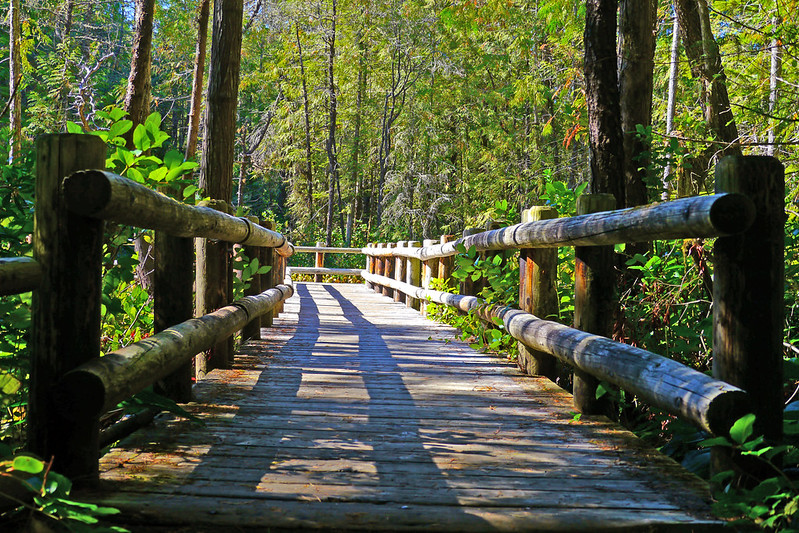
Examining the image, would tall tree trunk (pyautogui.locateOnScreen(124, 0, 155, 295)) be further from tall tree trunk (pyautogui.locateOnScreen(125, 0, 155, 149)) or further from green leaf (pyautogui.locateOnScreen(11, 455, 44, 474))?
green leaf (pyautogui.locateOnScreen(11, 455, 44, 474))

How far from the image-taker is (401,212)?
27.7 meters

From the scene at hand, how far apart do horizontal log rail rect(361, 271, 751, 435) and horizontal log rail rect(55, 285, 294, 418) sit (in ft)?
6.04

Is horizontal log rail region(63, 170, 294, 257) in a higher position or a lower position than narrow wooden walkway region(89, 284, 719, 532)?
higher

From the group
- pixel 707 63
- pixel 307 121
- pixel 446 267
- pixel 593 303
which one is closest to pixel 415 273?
pixel 446 267

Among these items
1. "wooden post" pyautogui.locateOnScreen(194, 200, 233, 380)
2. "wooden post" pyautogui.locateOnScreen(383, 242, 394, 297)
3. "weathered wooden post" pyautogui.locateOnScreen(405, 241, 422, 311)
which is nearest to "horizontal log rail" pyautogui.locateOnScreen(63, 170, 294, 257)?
"wooden post" pyautogui.locateOnScreen(194, 200, 233, 380)

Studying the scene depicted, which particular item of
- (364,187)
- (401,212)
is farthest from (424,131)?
(364,187)

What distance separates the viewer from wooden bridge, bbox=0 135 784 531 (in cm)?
223

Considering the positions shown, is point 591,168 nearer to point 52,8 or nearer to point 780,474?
point 780,474

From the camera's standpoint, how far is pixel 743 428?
2.11 metres

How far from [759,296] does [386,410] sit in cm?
203

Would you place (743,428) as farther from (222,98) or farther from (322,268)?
(322,268)

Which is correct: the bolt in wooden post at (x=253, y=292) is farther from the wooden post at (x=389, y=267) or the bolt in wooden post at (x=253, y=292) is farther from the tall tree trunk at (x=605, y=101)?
the wooden post at (x=389, y=267)

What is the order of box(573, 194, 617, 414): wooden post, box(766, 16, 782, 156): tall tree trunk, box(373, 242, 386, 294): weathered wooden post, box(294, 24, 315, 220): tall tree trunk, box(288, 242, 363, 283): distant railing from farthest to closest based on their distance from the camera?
box(294, 24, 315, 220): tall tree trunk → box(288, 242, 363, 283): distant railing → box(373, 242, 386, 294): weathered wooden post → box(766, 16, 782, 156): tall tree trunk → box(573, 194, 617, 414): wooden post

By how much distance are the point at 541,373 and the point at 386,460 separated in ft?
7.33
